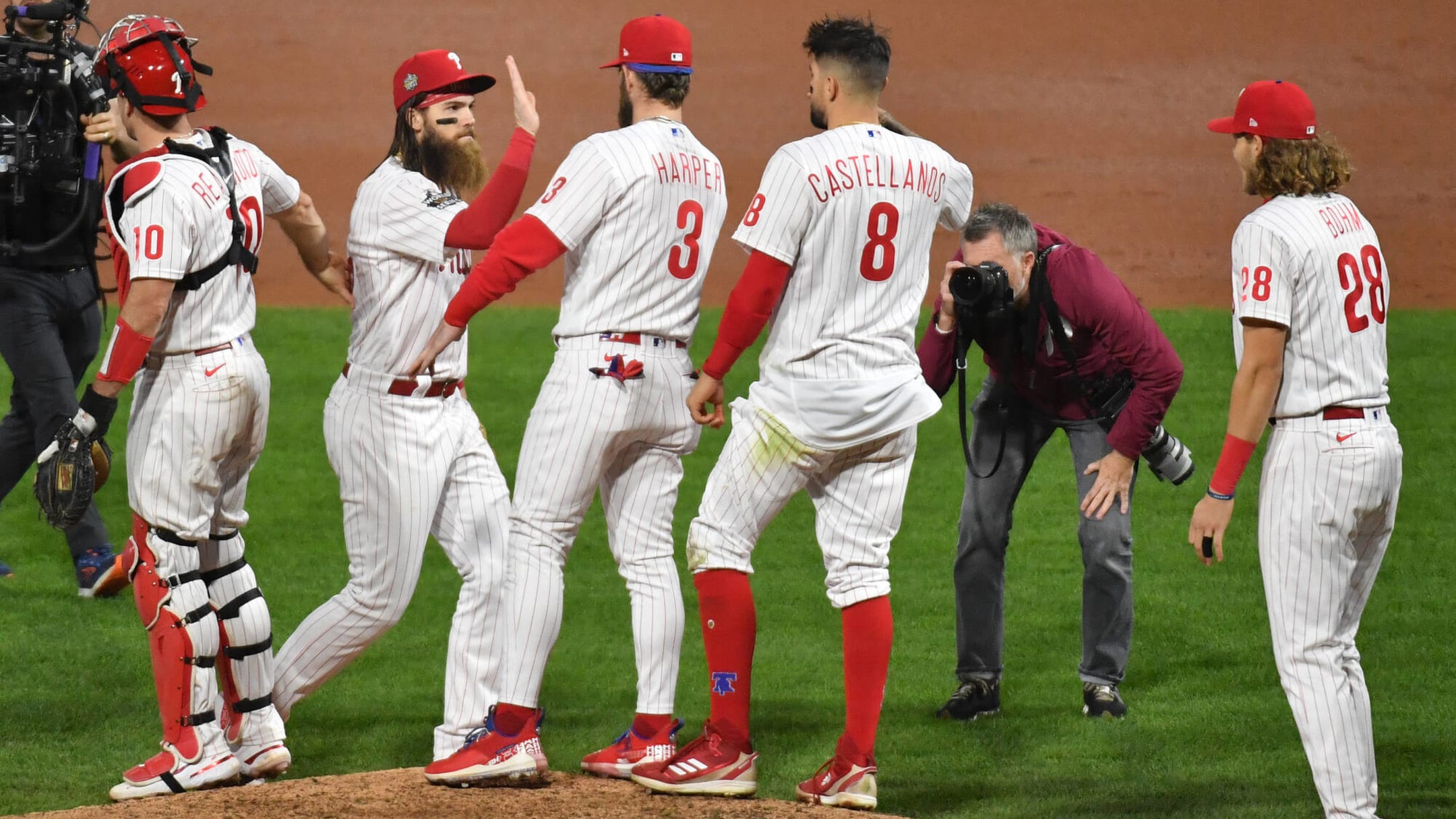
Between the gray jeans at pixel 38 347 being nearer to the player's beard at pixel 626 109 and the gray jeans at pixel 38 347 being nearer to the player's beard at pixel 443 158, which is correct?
the player's beard at pixel 443 158

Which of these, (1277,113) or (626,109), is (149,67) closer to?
(626,109)

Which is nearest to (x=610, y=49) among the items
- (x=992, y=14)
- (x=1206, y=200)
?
(x=992, y=14)

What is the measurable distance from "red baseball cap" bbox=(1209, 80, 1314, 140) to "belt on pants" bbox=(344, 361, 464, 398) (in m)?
2.28

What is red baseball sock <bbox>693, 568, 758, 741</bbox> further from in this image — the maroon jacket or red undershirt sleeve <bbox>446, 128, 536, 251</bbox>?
red undershirt sleeve <bbox>446, 128, 536, 251</bbox>

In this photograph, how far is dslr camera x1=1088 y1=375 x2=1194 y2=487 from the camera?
501 centimetres

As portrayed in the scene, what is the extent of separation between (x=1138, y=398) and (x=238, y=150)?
105 inches

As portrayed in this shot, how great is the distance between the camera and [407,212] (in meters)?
4.31

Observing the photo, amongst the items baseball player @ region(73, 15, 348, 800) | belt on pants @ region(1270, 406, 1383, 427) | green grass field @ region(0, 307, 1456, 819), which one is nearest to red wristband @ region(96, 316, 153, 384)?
baseball player @ region(73, 15, 348, 800)

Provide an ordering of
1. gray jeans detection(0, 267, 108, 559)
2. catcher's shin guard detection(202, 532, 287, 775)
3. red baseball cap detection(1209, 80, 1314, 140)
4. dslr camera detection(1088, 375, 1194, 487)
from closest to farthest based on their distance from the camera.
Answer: red baseball cap detection(1209, 80, 1314, 140) < catcher's shin guard detection(202, 532, 287, 775) < dslr camera detection(1088, 375, 1194, 487) < gray jeans detection(0, 267, 108, 559)

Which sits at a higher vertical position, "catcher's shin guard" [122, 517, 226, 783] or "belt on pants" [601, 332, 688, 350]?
"belt on pants" [601, 332, 688, 350]

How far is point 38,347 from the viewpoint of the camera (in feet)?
20.3

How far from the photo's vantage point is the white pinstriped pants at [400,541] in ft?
14.5

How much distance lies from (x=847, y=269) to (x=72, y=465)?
81.4 inches

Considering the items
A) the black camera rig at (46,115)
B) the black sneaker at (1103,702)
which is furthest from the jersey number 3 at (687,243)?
the black camera rig at (46,115)
